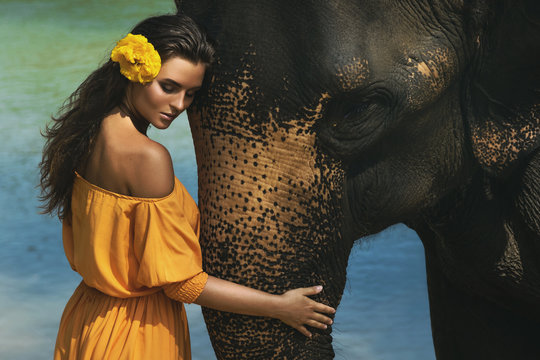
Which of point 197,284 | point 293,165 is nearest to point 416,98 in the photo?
point 293,165

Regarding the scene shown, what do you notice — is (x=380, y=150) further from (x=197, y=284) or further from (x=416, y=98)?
(x=197, y=284)

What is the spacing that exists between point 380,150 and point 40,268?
3423mm

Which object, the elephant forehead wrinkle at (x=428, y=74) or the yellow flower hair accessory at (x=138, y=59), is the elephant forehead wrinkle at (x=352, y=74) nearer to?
the elephant forehead wrinkle at (x=428, y=74)

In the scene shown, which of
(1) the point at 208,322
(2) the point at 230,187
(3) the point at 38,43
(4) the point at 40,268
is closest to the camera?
(2) the point at 230,187

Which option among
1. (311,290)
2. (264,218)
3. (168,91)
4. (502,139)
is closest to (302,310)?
(311,290)

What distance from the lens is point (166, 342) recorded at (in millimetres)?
1830

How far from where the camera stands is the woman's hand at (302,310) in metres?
1.66

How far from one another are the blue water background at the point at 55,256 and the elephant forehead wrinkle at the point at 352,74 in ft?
1.37

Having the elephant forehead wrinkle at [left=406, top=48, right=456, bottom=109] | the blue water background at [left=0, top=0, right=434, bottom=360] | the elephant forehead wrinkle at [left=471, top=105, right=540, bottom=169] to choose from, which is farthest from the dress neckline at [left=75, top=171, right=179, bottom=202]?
the elephant forehead wrinkle at [left=471, top=105, right=540, bottom=169]

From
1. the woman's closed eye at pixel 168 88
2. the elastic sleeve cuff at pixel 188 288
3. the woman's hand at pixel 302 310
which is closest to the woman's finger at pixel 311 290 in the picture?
the woman's hand at pixel 302 310

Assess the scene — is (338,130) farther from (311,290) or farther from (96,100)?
(96,100)

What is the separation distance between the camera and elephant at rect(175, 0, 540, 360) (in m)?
1.62

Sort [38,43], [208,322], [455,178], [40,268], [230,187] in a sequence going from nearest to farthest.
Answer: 1. [230,187]
2. [208,322]
3. [455,178]
4. [40,268]
5. [38,43]

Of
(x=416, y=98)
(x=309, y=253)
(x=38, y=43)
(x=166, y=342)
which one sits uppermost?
(x=416, y=98)
